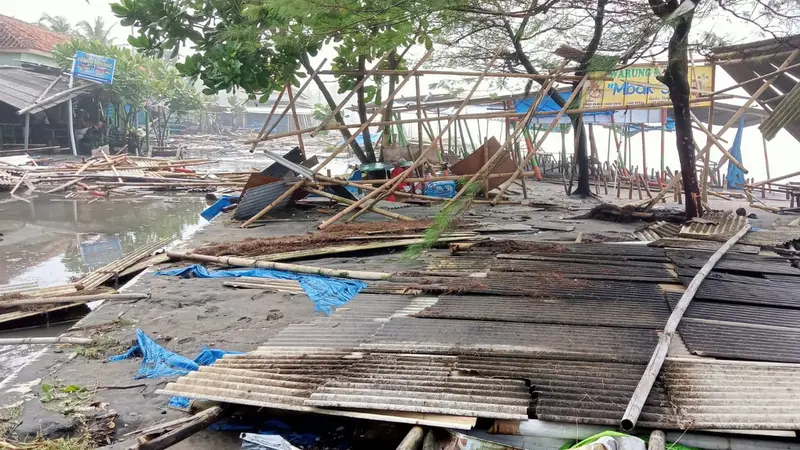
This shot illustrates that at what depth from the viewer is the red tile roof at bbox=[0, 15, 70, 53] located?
26781 millimetres

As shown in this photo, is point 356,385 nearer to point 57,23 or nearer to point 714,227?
point 714,227

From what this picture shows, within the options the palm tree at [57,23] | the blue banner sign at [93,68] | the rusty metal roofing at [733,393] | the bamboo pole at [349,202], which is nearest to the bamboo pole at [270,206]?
the bamboo pole at [349,202]

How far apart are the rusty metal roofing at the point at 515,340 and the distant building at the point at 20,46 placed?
28.9m

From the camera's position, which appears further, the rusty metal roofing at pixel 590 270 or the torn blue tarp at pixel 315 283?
the torn blue tarp at pixel 315 283

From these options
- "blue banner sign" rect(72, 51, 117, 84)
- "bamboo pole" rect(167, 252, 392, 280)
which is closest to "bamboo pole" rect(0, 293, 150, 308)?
"bamboo pole" rect(167, 252, 392, 280)

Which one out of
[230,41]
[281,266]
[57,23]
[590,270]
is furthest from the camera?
[57,23]

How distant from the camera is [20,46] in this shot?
26.8 m

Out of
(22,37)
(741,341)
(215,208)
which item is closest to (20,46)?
(22,37)

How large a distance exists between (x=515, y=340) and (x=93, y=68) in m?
24.8

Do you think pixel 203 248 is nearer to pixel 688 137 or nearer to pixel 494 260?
pixel 494 260

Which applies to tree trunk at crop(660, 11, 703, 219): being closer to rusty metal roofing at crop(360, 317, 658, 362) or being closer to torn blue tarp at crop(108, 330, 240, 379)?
rusty metal roofing at crop(360, 317, 658, 362)

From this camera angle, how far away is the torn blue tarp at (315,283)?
5.64m

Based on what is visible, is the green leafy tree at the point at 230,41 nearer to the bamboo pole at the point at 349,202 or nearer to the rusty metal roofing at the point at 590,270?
the bamboo pole at the point at 349,202

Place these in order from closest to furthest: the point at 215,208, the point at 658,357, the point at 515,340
Result: the point at 658,357 < the point at 515,340 < the point at 215,208
